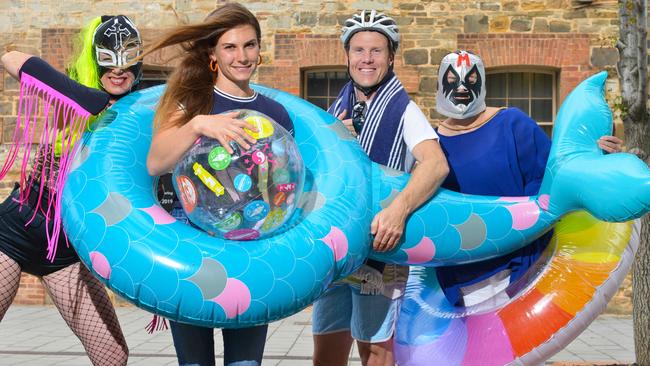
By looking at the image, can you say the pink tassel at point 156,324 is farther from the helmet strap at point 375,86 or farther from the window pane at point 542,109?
the window pane at point 542,109

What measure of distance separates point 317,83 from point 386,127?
6.05 metres

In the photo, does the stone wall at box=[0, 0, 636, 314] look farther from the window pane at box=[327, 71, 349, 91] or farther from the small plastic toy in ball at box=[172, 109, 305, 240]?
the small plastic toy in ball at box=[172, 109, 305, 240]

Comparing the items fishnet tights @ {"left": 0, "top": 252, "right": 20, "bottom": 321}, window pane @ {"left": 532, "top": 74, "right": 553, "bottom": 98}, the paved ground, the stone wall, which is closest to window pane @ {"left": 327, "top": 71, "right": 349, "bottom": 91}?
the stone wall

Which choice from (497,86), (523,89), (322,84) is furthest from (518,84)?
(322,84)

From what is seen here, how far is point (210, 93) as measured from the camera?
9.73 feet

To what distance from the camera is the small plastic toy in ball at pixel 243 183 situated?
265 centimetres

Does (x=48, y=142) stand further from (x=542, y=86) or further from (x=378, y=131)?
(x=542, y=86)

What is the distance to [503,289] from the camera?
3338mm

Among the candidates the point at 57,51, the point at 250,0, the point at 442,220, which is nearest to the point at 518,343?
the point at 442,220

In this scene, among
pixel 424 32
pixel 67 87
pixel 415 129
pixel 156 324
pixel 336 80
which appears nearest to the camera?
pixel 67 87

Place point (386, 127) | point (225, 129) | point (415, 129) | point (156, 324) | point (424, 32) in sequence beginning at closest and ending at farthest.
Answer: point (225, 129)
point (415, 129)
point (386, 127)
point (156, 324)
point (424, 32)

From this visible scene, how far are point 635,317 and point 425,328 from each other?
289 centimetres

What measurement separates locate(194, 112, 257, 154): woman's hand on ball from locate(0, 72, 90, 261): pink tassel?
0.60 m

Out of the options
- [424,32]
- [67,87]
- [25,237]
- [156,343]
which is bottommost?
[156,343]
